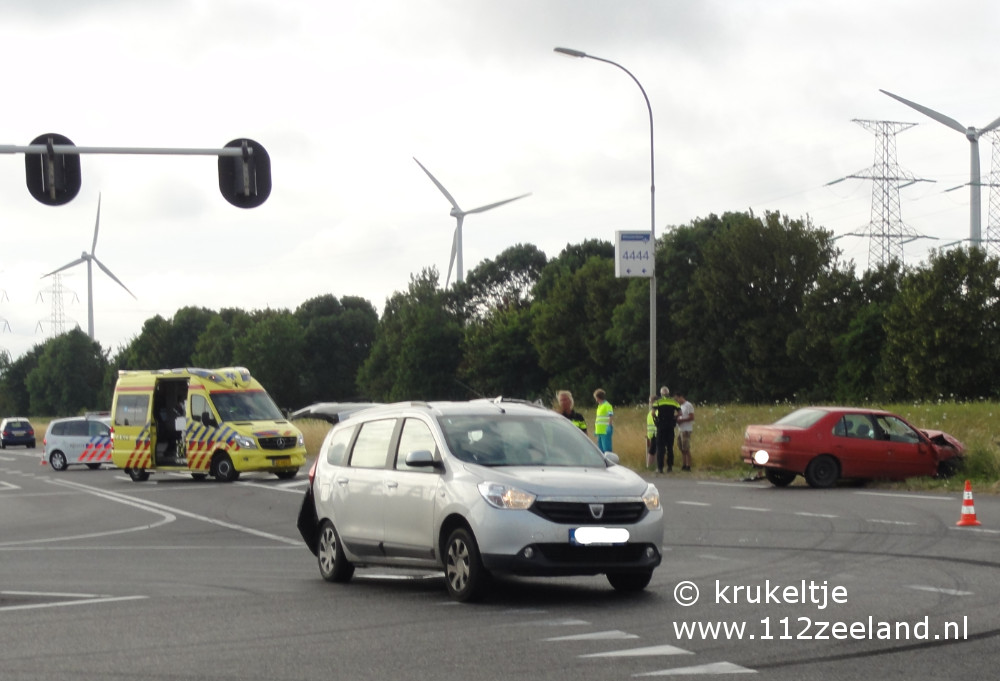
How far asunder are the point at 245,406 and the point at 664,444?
389 inches

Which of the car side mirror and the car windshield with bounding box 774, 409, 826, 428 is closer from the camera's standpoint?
the car side mirror

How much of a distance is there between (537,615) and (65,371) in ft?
463

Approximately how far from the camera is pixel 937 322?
260ft

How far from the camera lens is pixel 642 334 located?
97188 mm

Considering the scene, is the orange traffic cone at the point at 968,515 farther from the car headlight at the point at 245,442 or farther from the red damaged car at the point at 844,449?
the car headlight at the point at 245,442

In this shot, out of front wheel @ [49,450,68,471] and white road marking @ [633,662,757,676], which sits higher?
white road marking @ [633,662,757,676]

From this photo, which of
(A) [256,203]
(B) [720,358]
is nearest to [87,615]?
(A) [256,203]

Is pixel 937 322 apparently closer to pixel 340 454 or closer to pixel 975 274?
pixel 975 274

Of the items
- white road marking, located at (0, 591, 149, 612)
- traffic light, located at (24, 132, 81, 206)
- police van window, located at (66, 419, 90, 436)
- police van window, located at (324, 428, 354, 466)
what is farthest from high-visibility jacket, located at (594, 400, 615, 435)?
police van window, located at (66, 419, 90, 436)

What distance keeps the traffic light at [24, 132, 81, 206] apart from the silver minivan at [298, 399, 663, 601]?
863 cm

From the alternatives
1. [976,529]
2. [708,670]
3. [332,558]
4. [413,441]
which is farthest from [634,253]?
[708,670]

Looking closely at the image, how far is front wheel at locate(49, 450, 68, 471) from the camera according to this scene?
45.2 m

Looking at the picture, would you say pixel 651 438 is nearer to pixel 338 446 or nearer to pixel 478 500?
pixel 338 446

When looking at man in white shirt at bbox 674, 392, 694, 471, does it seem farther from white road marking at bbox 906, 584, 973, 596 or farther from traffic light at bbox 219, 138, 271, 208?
white road marking at bbox 906, 584, 973, 596
